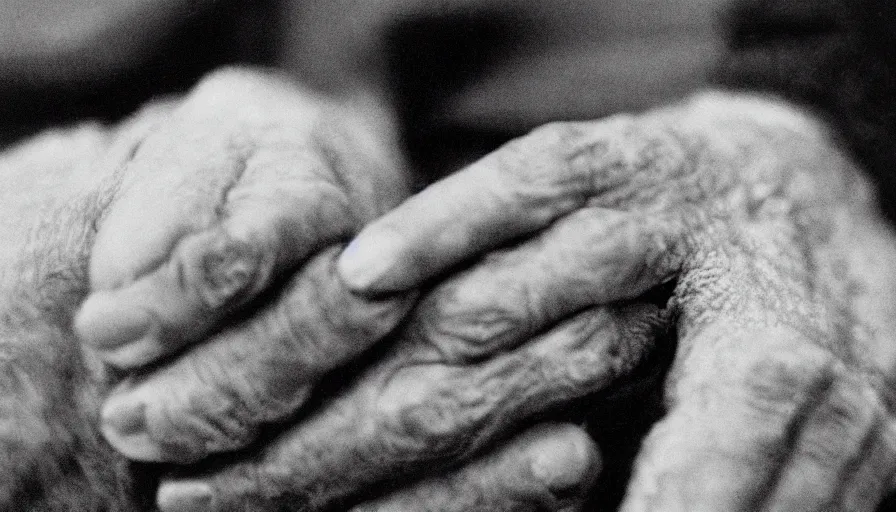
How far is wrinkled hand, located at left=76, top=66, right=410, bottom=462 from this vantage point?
18.8 inches

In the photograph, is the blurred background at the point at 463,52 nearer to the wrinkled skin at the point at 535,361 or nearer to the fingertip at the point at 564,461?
the wrinkled skin at the point at 535,361

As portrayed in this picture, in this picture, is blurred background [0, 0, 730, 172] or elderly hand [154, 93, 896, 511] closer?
elderly hand [154, 93, 896, 511]

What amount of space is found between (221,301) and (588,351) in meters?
0.20

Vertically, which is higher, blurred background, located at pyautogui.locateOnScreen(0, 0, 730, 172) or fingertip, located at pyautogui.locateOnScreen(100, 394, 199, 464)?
blurred background, located at pyautogui.locateOnScreen(0, 0, 730, 172)

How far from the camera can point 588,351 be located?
0.53 meters

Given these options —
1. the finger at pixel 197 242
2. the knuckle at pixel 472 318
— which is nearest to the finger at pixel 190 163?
the finger at pixel 197 242

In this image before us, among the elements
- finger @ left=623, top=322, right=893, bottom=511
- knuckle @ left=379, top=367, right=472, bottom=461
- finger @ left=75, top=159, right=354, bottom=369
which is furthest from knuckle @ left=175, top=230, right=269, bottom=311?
finger @ left=623, top=322, right=893, bottom=511

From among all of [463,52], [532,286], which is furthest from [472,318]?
[463,52]

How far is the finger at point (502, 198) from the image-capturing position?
0.48m

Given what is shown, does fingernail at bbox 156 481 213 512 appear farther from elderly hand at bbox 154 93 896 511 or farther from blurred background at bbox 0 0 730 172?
blurred background at bbox 0 0 730 172

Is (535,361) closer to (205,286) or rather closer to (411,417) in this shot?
(411,417)

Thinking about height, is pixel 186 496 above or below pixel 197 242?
below

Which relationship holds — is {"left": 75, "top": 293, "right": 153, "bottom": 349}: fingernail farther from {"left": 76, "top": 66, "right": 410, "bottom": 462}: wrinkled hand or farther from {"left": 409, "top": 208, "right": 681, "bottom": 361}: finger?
{"left": 409, "top": 208, "right": 681, "bottom": 361}: finger

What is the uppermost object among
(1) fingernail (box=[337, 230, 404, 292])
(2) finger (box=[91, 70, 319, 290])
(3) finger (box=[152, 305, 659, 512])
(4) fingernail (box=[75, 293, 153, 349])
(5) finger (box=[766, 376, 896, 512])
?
(2) finger (box=[91, 70, 319, 290])
